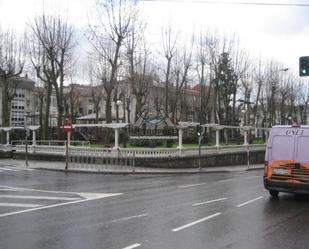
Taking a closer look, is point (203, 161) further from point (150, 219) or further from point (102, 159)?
point (150, 219)

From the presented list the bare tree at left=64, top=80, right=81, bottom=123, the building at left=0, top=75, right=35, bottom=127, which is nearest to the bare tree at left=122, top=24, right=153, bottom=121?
the bare tree at left=64, top=80, right=81, bottom=123

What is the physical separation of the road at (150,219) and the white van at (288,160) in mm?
522

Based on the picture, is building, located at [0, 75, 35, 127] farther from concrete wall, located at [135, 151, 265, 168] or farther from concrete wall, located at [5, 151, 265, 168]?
concrete wall, located at [135, 151, 265, 168]

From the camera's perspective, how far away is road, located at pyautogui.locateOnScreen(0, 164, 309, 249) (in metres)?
7.97

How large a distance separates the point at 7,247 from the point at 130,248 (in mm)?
2025

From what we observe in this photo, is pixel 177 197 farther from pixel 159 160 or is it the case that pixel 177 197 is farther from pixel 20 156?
pixel 20 156

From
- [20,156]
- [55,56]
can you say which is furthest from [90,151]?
[55,56]

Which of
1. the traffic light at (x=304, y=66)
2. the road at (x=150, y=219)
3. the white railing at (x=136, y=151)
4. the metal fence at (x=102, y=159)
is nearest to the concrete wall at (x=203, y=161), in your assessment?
the white railing at (x=136, y=151)

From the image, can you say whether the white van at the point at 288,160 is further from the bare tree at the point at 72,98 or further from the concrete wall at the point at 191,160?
the bare tree at the point at 72,98

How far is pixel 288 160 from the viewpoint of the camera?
14102 millimetres

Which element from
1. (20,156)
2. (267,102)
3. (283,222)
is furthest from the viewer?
(267,102)

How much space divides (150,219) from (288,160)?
578cm

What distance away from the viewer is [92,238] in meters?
8.24

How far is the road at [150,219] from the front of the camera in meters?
7.97
